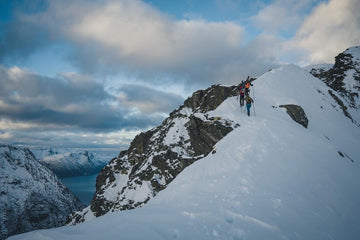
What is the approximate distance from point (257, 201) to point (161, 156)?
5605cm

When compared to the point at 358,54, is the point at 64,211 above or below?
below

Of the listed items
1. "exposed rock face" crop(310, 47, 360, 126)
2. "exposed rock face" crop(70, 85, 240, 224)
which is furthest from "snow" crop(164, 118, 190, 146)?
"exposed rock face" crop(310, 47, 360, 126)

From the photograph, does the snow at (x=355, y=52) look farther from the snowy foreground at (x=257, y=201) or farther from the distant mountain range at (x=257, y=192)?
the snowy foreground at (x=257, y=201)

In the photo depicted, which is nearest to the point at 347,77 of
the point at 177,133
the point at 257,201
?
the point at 177,133

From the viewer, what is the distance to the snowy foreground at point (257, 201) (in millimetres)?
5742

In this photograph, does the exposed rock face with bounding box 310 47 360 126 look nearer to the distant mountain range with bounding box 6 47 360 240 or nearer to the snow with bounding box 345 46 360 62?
the snow with bounding box 345 46 360 62

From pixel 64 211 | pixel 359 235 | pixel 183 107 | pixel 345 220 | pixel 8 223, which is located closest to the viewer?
pixel 359 235

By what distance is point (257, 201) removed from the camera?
7691 mm

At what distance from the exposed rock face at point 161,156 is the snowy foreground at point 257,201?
45.6ft

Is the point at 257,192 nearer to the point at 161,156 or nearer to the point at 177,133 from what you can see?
the point at 161,156

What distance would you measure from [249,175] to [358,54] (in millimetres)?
101625

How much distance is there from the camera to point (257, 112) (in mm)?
24328

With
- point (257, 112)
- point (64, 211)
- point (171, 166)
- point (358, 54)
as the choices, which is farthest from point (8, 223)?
point (358, 54)

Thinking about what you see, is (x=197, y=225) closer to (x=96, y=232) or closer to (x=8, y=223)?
(x=96, y=232)
